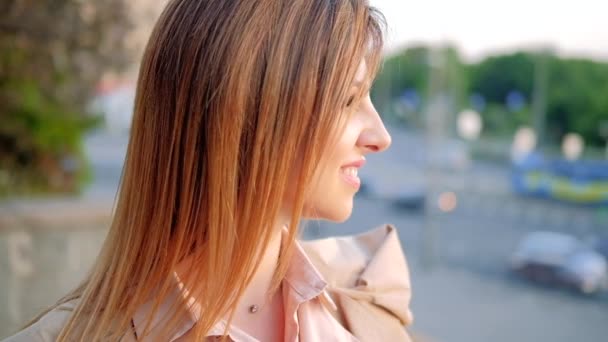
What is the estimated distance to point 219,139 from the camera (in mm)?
737

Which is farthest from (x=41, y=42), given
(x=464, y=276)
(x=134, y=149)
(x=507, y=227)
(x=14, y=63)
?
(x=507, y=227)

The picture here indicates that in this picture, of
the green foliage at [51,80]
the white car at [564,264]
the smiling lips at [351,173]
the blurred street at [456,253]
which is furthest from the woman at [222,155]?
the white car at [564,264]

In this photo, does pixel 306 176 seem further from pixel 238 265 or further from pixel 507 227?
pixel 507 227

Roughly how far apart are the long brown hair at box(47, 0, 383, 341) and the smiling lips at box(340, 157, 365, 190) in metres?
0.05

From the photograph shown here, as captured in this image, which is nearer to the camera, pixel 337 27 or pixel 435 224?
pixel 337 27

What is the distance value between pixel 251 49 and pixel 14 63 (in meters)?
3.05

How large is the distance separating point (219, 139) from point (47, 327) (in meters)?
0.29

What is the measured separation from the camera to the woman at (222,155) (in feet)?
2.38

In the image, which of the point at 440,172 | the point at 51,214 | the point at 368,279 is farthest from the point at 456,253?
the point at 368,279

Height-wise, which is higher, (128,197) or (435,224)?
(128,197)

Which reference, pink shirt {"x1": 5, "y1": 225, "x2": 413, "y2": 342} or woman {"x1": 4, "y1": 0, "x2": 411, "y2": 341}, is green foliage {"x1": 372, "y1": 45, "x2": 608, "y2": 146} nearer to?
pink shirt {"x1": 5, "y1": 225, "x2": 413, "y2": 342}

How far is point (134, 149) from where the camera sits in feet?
2.60

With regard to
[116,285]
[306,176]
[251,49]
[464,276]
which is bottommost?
[464,276]

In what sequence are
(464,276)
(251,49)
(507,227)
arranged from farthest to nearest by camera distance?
(507,227), (464,276), (251,49)
